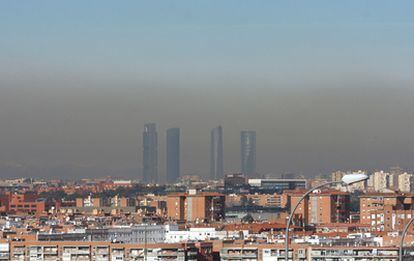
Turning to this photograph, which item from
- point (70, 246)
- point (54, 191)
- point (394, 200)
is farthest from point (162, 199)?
point (70, 246)

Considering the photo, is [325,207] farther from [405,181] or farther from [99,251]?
[405,181]

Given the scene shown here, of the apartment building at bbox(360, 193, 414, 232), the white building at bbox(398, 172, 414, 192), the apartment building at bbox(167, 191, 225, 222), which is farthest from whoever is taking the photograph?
the white building at bbox(398, 172, 414, 192)

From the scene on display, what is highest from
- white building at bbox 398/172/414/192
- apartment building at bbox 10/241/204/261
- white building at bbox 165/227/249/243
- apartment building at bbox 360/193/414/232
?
white building at bbox 398/172/414/192

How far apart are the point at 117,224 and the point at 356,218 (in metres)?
27.3

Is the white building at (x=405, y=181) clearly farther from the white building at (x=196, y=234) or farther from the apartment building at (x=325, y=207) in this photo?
the white building at (x=196, y=234)

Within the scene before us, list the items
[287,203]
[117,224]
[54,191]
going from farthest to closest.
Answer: [54,191]
[287,203]
[117,224]

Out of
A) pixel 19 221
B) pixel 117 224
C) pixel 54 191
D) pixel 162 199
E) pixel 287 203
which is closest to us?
pixel 117 224

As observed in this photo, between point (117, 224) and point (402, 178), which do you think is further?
point (402, 178)

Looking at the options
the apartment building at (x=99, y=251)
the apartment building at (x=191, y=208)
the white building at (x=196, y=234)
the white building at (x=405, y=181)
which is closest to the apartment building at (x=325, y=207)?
the apartment building at (x=191, y=208)

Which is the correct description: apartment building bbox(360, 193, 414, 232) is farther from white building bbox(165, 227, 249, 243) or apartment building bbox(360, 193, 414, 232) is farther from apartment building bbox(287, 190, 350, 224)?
white building bbox(165, 227, 249, 243)

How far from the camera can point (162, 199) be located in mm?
158000

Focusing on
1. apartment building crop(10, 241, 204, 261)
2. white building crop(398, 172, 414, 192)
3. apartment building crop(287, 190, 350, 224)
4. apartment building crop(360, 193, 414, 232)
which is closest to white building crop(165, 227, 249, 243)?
apartment building crop(360, 193, 414, 232)

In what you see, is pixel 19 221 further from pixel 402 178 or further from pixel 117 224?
pixel 402 178

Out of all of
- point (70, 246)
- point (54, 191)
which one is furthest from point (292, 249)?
point (54, 191)
